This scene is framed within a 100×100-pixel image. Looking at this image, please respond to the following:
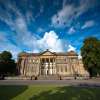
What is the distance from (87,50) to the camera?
52.0 m

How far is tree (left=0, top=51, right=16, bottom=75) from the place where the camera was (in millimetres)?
61191

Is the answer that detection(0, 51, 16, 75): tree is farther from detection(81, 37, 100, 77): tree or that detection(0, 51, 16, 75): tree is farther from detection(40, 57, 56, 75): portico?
detection(81, 37, 100, 77): tree

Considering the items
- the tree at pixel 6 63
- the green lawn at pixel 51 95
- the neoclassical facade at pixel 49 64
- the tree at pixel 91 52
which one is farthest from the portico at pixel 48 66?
the green lawn at pixel 51 95

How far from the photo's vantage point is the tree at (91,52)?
4884 centimetres

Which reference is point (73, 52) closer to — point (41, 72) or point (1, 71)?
point (41, 72)

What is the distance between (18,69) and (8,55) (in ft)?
25.3

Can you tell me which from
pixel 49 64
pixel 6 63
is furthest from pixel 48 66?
pixel 6 63

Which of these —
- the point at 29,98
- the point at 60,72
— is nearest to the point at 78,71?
the point at 60,72

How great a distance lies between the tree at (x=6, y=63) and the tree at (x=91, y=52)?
1168 inches

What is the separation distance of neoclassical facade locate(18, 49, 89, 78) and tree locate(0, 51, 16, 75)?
3.63 metres

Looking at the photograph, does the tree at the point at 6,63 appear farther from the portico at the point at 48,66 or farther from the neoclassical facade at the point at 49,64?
the portico at the point at 48,66

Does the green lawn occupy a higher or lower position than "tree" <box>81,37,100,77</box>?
lower

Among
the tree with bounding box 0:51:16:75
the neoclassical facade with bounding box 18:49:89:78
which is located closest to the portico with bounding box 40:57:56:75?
the neoclassical facade with bounding box 18:49:89:78

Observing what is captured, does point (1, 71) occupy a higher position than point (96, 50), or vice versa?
point (96, 50)
